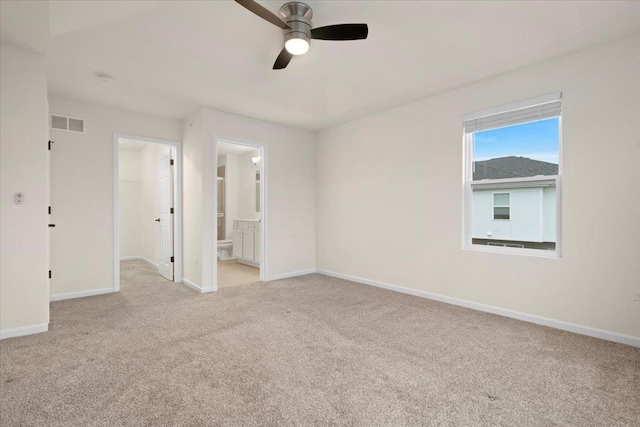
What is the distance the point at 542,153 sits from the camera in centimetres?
322

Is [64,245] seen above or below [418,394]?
above

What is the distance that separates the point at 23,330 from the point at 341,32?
149 inches

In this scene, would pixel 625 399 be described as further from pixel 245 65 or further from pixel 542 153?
pixel 245 65

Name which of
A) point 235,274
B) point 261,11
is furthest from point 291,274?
point 261,11

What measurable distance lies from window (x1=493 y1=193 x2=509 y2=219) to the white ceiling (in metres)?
1.34

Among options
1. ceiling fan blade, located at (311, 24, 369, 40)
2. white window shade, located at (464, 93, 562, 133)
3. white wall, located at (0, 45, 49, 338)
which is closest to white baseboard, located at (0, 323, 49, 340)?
white wall, located at (0, 45, 49, 338)

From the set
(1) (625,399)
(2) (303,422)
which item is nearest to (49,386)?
(2) (303,422)

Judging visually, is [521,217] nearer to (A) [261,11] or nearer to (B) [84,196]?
(A) [261,11]

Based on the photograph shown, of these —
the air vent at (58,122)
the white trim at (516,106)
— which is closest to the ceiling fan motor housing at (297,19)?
the white trim at (516,106)

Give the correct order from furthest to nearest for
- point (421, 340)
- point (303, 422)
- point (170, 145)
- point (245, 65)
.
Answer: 1. point (170, 145)
2. point (245, 65)
3. point (421, 340)
4. point (303, 422)

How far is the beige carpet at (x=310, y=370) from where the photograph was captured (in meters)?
1.76

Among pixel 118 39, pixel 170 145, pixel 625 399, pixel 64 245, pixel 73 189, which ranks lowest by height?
pixel 625 399

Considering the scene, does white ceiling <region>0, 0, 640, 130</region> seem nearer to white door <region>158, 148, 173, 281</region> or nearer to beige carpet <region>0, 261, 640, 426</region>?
white door <region>158, 148, 173, 281</region>

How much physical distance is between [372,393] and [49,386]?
6.80ft
